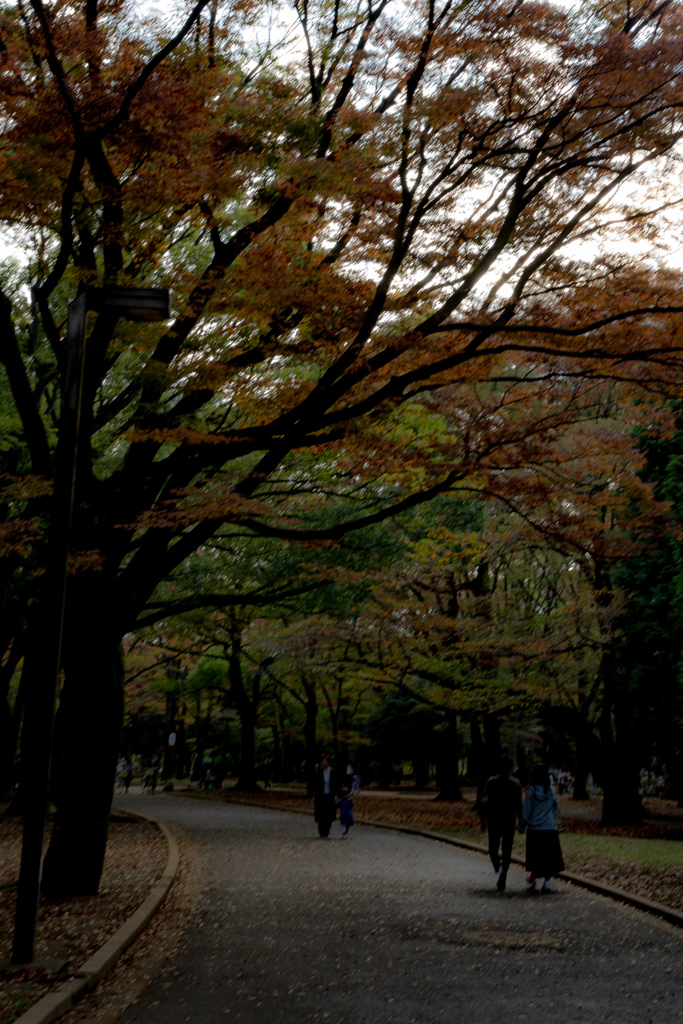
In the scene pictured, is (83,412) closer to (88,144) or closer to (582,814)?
(88,144)

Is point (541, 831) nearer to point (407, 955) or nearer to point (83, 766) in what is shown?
point (407, 955)

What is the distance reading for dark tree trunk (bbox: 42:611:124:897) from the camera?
11008 millimetres

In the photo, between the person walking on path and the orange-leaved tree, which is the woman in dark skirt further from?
the orange-leaved tree

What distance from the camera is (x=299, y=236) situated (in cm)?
1045

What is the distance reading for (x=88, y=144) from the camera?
8.80 metres

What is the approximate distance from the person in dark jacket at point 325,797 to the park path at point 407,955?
6.91m

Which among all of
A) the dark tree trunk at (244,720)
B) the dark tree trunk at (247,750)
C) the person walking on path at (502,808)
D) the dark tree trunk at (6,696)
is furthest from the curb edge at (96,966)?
the dark tree trunk at (247,750)

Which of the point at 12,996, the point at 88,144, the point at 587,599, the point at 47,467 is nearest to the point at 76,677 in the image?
the point at 47,467

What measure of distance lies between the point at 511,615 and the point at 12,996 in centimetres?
2147

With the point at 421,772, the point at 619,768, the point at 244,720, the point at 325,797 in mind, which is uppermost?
the point at 244,720

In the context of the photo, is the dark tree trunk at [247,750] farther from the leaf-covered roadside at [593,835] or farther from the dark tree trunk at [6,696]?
the dark tree trunk at [6,696]

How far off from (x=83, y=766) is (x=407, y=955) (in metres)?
4.62

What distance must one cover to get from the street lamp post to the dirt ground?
1.61 feet

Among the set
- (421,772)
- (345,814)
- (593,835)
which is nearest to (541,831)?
(345,814)
